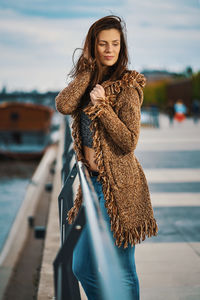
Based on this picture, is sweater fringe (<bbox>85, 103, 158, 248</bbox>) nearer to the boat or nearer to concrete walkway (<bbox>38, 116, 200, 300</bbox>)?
concrete walkway (<bbox>38, 116, 200, 300</bbox>)

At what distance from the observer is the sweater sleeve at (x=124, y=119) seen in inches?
75.5

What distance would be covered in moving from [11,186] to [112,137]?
2808 centimetres

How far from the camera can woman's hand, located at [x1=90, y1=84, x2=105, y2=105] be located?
198 centimetres

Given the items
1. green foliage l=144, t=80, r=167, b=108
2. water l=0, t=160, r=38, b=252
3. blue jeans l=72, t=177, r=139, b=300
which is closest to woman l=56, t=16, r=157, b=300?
blue jeans l=72, t=177, r=139, b=300

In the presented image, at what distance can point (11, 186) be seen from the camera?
2917 centimetres

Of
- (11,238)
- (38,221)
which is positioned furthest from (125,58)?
(38,221)

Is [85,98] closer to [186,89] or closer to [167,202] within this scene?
[167,202]

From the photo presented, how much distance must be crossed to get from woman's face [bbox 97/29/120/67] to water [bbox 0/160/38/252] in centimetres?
1271

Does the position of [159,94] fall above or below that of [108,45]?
below

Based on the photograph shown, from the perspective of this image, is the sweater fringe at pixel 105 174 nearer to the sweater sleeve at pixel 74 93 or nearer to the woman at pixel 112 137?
the woman at pixel 112 137

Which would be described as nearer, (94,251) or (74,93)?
(94,251)

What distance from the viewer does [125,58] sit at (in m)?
2.15

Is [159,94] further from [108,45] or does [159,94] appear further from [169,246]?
[108,45]

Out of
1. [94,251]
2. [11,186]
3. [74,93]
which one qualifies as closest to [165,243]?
[74,93]
